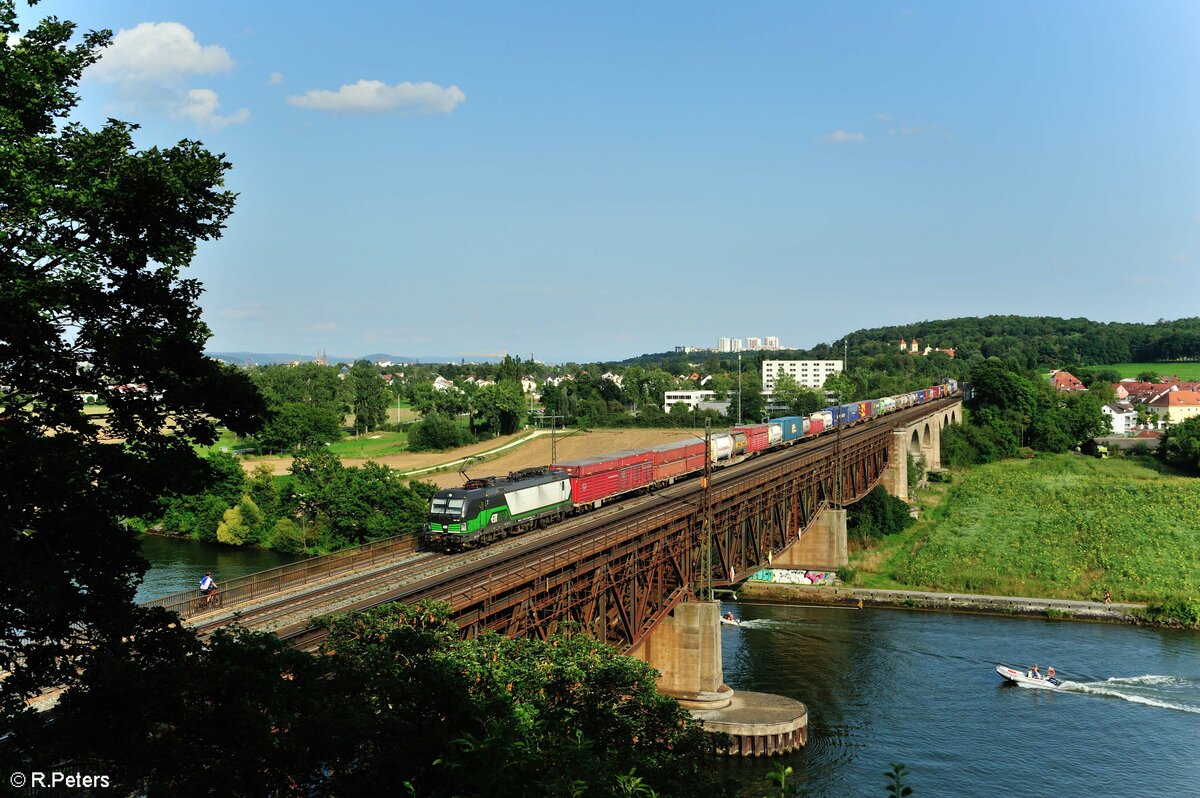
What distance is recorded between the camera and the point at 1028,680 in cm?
5441

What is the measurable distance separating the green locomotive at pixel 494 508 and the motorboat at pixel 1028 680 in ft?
93.2

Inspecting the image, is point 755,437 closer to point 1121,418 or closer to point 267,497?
point 267,497

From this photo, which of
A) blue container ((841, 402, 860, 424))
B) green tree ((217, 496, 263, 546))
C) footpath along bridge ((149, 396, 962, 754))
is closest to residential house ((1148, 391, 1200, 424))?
blue container ((841, 402, 860, 424))

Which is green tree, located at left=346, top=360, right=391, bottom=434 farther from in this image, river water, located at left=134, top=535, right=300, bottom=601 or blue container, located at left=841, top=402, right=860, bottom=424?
blue container, located at left=841, top=402, right=860, bottom=424

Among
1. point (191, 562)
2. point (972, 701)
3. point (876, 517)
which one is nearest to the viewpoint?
point (972, 701)

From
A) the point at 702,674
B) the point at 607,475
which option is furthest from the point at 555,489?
the point at 702,674

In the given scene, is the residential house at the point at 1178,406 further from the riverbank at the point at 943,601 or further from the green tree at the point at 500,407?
the riverbank at the point at 943,601

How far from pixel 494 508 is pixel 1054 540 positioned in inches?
2609

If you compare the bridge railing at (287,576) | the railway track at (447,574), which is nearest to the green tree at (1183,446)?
the railway track at (447,574)

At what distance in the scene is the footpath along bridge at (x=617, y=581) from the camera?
1310 inches

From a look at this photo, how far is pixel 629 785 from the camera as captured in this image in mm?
13305

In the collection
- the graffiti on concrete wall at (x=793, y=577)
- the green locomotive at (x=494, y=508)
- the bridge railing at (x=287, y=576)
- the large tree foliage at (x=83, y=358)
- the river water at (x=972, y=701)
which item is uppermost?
the large tree foliage at (x=83, y=358)

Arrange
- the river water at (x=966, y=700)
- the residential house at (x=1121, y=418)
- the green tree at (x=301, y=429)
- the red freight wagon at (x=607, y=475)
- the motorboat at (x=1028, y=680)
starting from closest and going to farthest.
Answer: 1. the river water at (x=966, y=700)
2. the motorboat at (x=1028, y=680)
3. the red freight wagon at (x=607, y=475)
4. the green tree at (x=301, y=429)
5. the residential house at (x=1121, y=418)

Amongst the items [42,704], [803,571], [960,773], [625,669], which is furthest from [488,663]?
[803,571]
